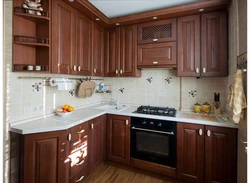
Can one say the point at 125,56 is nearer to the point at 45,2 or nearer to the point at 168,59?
the point at 168,59

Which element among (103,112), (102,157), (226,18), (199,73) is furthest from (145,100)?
(226,18)

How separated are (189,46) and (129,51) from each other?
3.02 feet

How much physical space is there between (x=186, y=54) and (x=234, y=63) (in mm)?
610

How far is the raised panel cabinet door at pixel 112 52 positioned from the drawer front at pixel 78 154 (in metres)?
1.22

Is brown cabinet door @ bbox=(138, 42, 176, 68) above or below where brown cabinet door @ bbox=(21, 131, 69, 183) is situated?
above

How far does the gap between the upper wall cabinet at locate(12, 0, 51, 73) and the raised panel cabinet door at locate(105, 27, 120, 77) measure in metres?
1.13

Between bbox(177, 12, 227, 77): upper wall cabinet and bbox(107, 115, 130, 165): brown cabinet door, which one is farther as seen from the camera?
bbox(107, 115, 130, 165): brown cabinet door

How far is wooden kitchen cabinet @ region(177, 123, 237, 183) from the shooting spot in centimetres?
175

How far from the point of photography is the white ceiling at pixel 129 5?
2014 millimetres

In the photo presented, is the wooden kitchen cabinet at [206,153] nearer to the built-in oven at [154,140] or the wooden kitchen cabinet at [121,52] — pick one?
the built-in oven at [154,140]

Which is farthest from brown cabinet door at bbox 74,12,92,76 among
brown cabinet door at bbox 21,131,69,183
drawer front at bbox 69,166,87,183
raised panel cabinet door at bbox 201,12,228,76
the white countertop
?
raised panel cabinet door at bbox 201,12,228,76

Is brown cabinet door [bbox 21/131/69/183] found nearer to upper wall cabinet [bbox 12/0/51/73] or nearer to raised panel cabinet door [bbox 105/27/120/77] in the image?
upper wall cabinet [bbox 12/0/51/73]

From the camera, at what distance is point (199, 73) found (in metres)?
2.12

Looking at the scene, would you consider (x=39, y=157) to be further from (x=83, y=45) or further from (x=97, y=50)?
(x=97, y=50)
